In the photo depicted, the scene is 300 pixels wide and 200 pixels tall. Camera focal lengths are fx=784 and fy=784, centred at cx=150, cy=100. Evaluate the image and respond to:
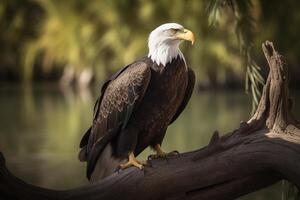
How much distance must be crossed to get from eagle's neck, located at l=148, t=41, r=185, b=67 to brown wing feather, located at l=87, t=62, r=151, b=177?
0.08m

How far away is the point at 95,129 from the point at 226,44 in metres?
13.8

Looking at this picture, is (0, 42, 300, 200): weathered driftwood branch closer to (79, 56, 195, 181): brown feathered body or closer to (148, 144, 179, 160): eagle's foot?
(148, 144, 179, 160): eagle's foot

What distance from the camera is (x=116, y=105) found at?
3.62 m

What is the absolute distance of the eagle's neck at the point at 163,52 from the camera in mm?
3420

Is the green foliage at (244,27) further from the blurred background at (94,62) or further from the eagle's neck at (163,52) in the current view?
the eagle's neck at (163,52)

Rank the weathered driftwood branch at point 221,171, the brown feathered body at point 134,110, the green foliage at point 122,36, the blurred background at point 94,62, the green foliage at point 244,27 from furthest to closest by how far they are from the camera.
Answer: the green foliage at point 122,36 < the blurred background at point 94,62 < the green foliage at point 244,27 < the brown feathered body at point 134,110 < the weathered driftwood branch at point 221,171

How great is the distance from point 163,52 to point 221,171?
1.90 ft

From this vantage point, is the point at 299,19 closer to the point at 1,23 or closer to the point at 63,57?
the point at 63,57

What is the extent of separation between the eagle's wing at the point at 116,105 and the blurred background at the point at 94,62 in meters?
1.26

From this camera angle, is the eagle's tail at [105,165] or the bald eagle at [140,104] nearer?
the bald eagle at [140,104]

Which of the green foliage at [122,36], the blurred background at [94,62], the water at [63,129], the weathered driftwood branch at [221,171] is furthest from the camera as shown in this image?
the green foliage at [122,36]

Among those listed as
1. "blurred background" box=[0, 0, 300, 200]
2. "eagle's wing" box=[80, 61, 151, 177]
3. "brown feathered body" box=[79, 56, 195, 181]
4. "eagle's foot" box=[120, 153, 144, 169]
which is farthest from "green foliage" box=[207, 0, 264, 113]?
"eagle's foot" box=[120, 153, 144, 169]

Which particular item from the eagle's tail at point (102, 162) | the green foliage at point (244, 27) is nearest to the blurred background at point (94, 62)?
the green foliage at point (244, 27)

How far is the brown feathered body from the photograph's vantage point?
11.4 ft
